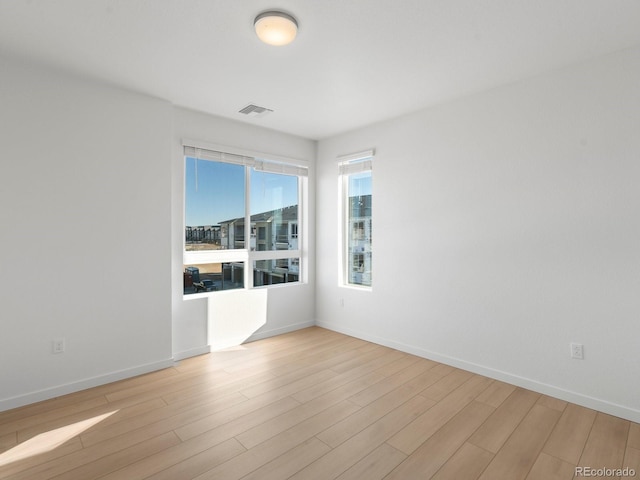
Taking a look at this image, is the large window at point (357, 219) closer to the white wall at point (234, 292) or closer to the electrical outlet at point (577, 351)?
the white wall at point (234, 292)

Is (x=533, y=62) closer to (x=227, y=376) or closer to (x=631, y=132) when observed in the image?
(x=631, y=132)

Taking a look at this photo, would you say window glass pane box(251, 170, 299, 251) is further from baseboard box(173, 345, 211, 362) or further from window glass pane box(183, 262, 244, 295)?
baseboard box(173, 345, 211, 362)

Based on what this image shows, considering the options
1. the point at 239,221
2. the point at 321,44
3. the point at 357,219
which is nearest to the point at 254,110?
the point at 239,221

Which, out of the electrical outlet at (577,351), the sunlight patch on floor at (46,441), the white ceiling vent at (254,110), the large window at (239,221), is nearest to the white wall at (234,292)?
the large window at (239,221)

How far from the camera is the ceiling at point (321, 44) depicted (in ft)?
6.69

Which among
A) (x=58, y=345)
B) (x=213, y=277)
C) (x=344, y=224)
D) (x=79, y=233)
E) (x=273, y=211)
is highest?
(x=273, y=211)

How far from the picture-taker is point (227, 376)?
3184 millimetres

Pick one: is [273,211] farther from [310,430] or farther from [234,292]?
[310,430]

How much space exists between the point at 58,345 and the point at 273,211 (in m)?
2.63

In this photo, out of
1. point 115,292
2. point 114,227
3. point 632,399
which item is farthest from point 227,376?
point 632,399

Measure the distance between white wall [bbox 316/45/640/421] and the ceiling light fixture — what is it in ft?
Answer: 6.36

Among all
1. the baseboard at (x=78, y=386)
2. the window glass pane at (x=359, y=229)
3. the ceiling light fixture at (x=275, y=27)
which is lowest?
the baseboard at (x=78, y=386)

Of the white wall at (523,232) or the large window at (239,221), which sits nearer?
the white wall at (523,232)

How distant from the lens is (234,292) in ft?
13.4
